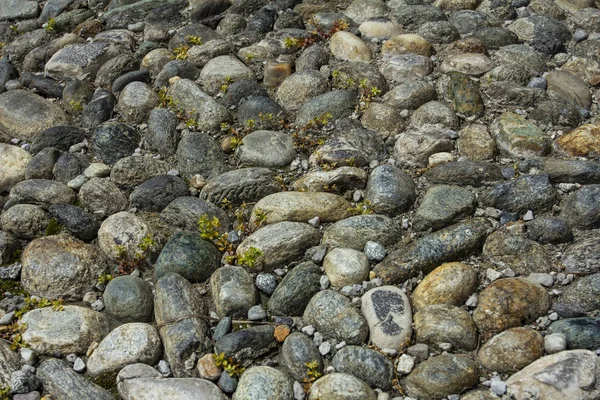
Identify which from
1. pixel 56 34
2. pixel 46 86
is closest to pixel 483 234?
pixel 46 86

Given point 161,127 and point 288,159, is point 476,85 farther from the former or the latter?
point 161,127

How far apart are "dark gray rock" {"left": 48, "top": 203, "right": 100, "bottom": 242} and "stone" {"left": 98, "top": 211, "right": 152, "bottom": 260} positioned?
0.12 metres

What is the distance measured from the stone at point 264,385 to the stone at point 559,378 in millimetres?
1417

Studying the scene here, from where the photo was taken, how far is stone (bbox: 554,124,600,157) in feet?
17.8

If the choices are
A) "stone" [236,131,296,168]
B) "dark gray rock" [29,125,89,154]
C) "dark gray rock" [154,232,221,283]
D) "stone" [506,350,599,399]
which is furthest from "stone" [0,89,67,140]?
"stone" [506,350,599,399]

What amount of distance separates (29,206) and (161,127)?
1472 mm

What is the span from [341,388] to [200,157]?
2806mm

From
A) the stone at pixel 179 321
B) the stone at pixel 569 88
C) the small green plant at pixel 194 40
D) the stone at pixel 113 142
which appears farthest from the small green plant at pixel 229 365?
the small green plant at pixel 194 40

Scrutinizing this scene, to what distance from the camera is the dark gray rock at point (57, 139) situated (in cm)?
634

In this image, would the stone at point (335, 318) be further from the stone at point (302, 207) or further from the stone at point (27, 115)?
the stone at point (27, 115)

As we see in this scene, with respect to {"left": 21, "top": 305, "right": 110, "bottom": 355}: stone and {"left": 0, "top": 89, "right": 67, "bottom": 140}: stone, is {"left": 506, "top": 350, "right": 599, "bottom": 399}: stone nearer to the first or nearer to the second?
{"left": 21, "top": 305, "right": 110, "bottom": 355}: stone

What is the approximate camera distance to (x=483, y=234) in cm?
482

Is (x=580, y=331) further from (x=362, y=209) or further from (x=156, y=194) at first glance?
(x=156, y=194)

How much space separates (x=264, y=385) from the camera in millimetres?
4059
